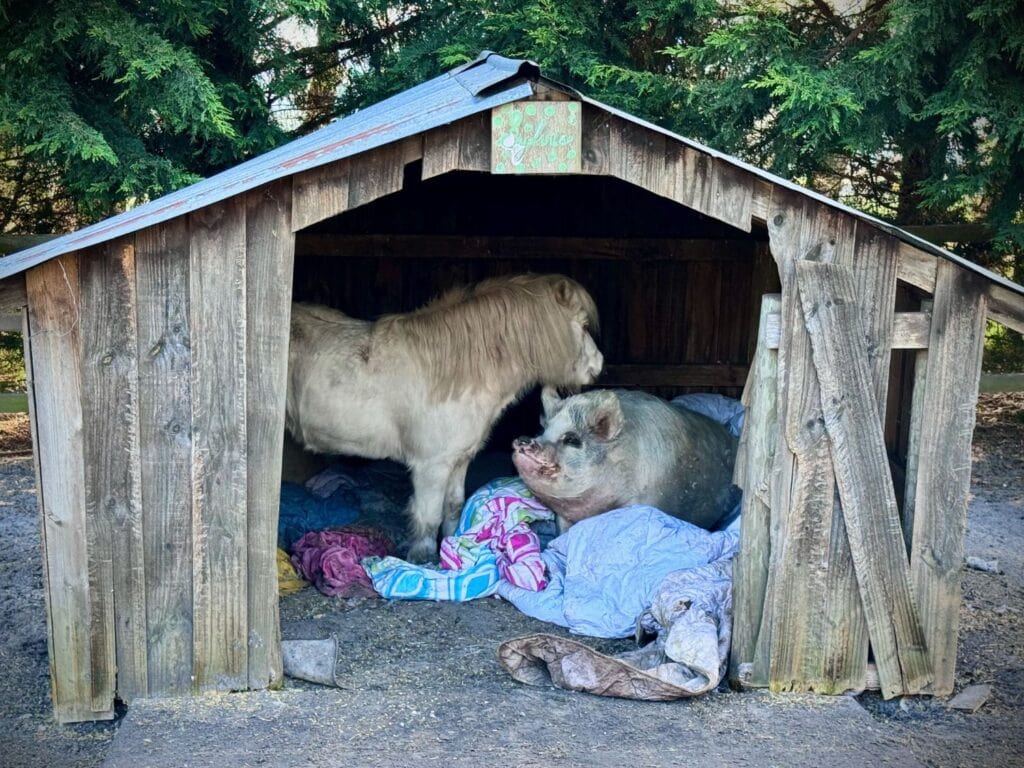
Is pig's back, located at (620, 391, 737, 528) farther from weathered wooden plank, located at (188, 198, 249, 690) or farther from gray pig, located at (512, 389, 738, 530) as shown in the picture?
weathered wooden plank, located at (188, 198, 249, 690)

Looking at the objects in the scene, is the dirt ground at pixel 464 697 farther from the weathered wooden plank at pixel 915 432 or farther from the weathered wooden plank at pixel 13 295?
the weathered wooden plank at pixel 13 295

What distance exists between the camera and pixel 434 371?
6.14 m

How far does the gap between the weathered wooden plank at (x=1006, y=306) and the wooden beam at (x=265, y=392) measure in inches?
112

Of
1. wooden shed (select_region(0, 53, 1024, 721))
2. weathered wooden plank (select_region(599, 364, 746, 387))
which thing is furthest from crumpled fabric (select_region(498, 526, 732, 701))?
weathered wooden plank (select_region(599, 364, 746, 387))

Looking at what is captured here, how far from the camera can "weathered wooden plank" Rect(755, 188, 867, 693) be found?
439cm

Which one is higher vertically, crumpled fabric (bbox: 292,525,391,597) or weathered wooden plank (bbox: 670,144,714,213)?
weathered wooden plank (bbox: 670,144,714,213)

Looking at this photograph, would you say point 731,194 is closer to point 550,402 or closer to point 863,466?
point 863,466

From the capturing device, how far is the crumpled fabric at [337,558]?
5.81 m

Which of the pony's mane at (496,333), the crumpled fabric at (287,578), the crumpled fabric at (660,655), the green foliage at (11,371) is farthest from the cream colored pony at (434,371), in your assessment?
the green foliage at (11,371)

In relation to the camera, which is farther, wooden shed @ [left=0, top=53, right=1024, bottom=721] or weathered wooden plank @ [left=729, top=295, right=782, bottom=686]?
weathered wooden plank @ [left=729, top=295, right=782, bottom=686]

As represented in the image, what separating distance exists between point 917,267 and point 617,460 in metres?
2.15

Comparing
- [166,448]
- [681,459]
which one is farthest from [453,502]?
[166,448]

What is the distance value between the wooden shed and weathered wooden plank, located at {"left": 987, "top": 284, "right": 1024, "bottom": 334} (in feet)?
0.05

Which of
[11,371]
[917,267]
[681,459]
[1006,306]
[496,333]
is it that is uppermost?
[917,267]
